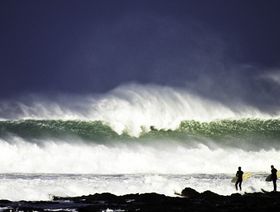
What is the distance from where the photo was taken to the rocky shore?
18656 millimetres

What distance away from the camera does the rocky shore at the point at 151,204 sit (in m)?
18.7

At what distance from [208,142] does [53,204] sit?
28.0 metres

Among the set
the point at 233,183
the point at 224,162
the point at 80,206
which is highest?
the point at 224,162

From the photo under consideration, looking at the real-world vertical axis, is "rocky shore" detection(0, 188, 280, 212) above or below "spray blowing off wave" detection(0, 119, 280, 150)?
below

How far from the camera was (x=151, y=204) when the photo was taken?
2017cm

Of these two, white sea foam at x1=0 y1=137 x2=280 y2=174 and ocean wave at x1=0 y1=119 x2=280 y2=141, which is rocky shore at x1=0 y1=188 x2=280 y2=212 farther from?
ocean wave at x1=0 y1=119 x2=280 y2=141

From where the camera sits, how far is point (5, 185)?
26.2 m

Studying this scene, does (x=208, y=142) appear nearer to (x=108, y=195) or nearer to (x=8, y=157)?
(x=8, y=157)

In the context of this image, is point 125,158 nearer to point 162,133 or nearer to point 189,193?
point 162,133

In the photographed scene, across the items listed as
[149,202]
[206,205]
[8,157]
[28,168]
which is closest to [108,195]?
[149,202]

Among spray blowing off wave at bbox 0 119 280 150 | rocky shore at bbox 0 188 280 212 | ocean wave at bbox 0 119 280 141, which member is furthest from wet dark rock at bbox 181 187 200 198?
ocean wave at bbox 0 119 280 141

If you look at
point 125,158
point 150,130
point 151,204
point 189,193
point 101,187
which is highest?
point 150,130

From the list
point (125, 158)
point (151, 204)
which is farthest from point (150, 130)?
point (151, 204)

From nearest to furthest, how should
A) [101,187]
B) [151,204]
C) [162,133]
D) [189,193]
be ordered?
[151,204] → [189,193] → [101,187] → [162,133]
